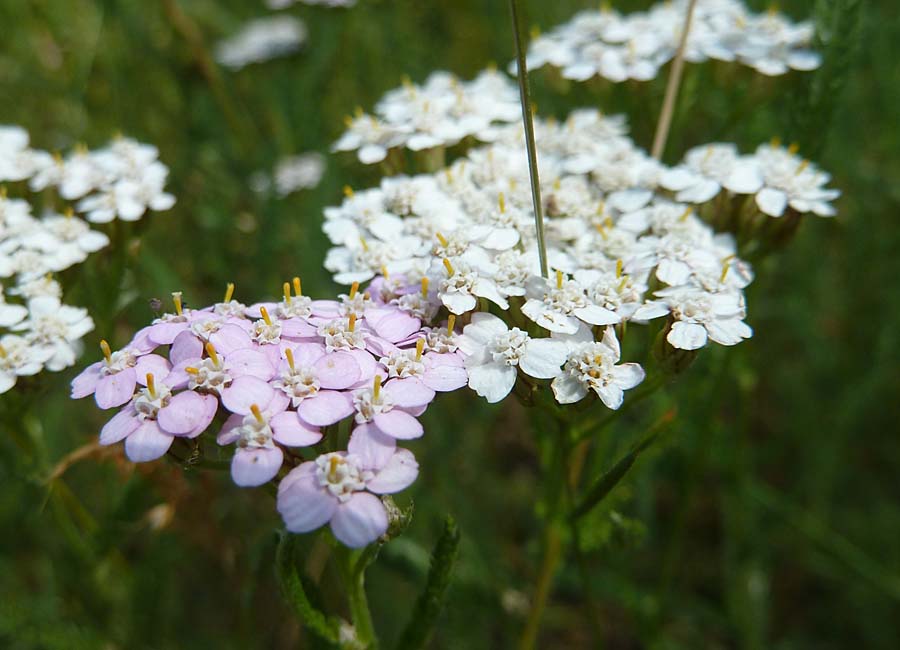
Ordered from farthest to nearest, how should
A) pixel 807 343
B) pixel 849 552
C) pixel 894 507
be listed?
pixel 807 343
pixel 894 507
pixel 849 552

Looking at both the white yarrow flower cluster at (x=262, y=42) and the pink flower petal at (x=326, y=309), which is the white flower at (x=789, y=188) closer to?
the pink flower petal at (x=326, y=309)

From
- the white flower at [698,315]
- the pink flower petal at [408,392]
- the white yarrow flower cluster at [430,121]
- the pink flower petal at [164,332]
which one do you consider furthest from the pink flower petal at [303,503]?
the white yarrow flower cluster at [430,121]

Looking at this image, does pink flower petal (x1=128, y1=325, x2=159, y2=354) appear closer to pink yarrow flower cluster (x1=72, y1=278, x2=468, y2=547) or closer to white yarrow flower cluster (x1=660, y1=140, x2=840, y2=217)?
pink yarrow flower cluster (x1=72, y1=278, x2=468, y2=547)

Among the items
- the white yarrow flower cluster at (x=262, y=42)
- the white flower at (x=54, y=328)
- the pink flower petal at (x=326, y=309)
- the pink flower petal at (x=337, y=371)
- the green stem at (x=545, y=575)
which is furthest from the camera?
the white yarrow flower cluster at (x=262, y=42)

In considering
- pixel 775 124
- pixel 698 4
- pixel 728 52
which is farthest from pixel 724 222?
pixel 775 124

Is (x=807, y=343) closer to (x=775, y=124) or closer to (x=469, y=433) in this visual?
(x=775, y=124)

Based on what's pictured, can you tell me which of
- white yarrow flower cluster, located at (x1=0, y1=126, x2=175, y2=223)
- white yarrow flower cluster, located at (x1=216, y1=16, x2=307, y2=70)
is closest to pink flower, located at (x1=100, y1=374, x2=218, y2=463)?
white yarrow flower cluster, located at (x1=0, y1=126, x2=175, y2=223)

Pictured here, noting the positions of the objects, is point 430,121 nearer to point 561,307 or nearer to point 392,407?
point 561,307

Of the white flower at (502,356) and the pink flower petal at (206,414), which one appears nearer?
the pink flower petal at (206,414)
